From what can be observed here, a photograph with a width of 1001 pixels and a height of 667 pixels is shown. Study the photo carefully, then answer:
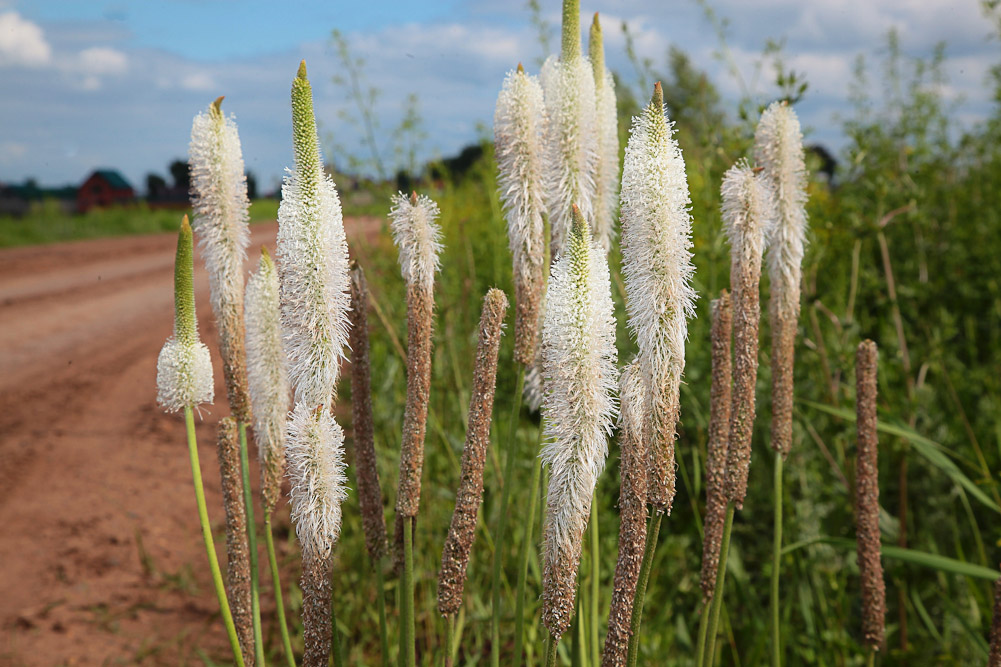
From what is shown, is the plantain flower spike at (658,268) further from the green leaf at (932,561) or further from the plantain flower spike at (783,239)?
the green leaf at (932,561)

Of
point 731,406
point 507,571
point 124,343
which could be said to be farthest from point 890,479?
point 124,343

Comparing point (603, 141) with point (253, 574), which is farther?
point (603, 141)

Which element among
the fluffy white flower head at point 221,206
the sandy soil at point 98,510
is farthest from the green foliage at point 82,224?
the fluffy white flower head at point 221,206

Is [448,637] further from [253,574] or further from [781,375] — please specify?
[781,375]

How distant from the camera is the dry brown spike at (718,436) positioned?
1.66 metres

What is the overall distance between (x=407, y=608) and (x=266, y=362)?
590mm

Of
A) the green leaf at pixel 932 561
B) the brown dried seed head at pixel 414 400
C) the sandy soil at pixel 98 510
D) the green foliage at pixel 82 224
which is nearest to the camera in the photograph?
the brown dried seed head at pixel 414 400

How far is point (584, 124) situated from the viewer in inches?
67.8

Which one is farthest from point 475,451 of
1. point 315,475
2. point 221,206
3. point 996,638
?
point 996,638

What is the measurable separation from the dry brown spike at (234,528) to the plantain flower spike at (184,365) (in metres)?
0.10

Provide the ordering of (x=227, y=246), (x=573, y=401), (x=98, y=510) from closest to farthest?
(x=573, y=401) < (x=227, y=246) < (x=98, y=510)

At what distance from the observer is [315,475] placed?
4.68 feet

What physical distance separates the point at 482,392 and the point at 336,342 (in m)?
0.30

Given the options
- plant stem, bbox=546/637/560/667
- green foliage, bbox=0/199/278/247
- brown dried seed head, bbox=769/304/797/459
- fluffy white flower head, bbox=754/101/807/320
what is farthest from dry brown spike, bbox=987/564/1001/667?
green foliage, bbox=0/199/278/247
